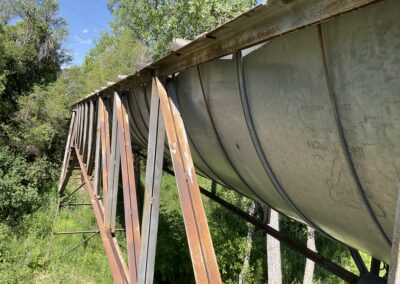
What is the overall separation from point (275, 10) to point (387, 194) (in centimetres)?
89

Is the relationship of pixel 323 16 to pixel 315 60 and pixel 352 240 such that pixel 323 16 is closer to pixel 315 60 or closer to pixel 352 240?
pixel 315 60

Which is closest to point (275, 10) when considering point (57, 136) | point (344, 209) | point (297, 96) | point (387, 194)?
point (297, 96)

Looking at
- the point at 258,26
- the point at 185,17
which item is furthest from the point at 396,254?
the point at 185,17

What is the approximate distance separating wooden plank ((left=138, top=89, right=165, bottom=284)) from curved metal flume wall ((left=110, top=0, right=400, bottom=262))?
1.46 feet

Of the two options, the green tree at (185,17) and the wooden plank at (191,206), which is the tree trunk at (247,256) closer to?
the green tree at (185,17)

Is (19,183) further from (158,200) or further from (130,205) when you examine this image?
(158,200)

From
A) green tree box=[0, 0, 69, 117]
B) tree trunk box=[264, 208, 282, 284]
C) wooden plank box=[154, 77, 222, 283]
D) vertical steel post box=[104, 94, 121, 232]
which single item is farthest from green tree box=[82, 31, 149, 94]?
wooden plank box=[154, 77, 222, 283]

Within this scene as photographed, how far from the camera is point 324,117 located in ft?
5.78

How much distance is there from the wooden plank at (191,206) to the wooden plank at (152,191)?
0.23m

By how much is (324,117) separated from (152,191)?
74.7 inches

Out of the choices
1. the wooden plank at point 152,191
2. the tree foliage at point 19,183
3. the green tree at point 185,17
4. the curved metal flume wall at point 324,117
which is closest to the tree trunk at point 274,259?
the green tree at point 185,17

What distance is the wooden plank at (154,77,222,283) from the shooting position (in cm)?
261

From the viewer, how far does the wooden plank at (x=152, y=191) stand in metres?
3.29

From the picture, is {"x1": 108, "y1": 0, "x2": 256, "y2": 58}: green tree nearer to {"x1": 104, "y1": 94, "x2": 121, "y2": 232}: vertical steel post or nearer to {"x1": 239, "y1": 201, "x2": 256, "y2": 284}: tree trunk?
{"x1": 239, "y1": 201, "x2": 256, "y2": 284}: tree trunk
